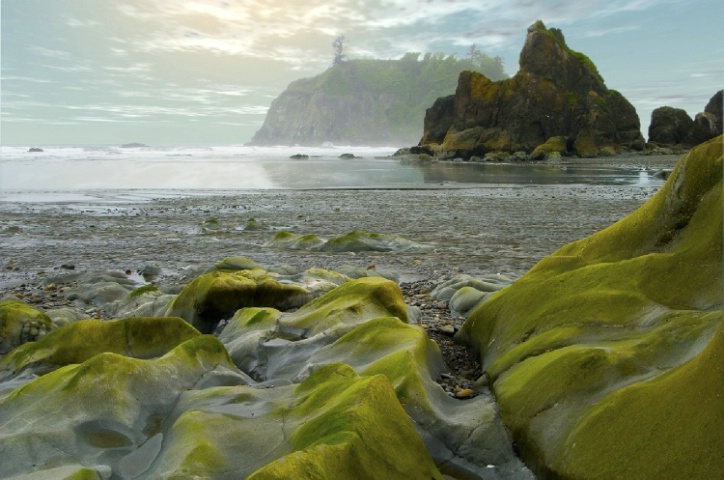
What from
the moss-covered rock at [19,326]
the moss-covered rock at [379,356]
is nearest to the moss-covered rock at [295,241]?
the moss-covered rock at [379,356]

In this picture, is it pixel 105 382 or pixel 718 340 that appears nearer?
pixel 718 340

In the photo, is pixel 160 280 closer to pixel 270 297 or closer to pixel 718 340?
pixel 270 297

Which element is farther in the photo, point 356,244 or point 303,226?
point 303,226

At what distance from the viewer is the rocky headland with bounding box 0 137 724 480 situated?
347 centimetres

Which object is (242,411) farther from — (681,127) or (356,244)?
(681,127)

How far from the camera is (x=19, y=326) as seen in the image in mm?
7652

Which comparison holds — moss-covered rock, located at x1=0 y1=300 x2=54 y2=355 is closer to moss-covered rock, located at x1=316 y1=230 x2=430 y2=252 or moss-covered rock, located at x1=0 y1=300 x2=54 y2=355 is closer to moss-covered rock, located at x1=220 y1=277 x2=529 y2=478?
moss-covered rock, located at x1=220 y1=277 x2=529 y2=478

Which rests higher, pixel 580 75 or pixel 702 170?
pixel 580 75

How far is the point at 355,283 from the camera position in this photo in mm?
7680

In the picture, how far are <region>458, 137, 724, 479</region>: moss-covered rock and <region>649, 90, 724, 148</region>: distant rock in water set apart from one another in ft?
266

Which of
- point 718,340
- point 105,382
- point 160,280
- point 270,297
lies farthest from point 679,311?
point 160,280

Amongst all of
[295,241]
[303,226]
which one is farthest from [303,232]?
[295,241]

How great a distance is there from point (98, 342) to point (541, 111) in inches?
2997

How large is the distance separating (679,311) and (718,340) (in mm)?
1519
